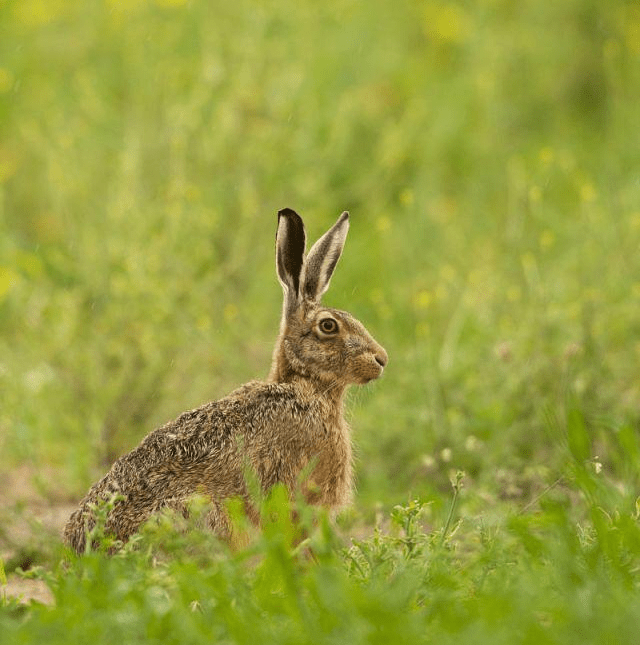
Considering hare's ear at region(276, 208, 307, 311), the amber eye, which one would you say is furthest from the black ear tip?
the amber eye

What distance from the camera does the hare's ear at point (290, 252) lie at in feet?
17.8

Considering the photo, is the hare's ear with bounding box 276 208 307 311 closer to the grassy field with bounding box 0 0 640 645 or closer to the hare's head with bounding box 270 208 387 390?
the hare's head with bounding box 270 208 387 390

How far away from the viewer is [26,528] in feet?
20.9

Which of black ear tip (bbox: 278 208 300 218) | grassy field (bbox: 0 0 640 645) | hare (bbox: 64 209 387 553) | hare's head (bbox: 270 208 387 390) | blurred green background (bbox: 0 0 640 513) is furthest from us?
blurred green background (bbox: 0 0 640 513)

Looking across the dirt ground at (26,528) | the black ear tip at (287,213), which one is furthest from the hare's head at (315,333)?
the dirt ground at (26,528)

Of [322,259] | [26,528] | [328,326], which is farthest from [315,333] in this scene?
[26,528]

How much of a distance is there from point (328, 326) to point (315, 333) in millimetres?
66

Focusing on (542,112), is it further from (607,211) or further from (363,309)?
(363,309)

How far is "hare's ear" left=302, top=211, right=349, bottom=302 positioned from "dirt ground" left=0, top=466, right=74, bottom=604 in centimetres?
156

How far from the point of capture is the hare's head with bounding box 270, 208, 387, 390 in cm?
557

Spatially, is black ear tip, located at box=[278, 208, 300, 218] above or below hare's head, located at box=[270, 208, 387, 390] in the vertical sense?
above

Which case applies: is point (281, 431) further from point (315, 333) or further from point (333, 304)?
point (333, 304)

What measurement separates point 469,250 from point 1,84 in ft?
14.7

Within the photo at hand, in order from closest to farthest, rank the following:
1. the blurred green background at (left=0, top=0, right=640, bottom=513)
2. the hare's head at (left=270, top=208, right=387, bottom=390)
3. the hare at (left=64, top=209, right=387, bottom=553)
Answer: the hare at (left=64, top=209, right=387, bottom=553), the hare's head at (left=270, top=208, right=387, bottom=390), the blurred green background at (left=0, top=0, right=640, bottom=513)
